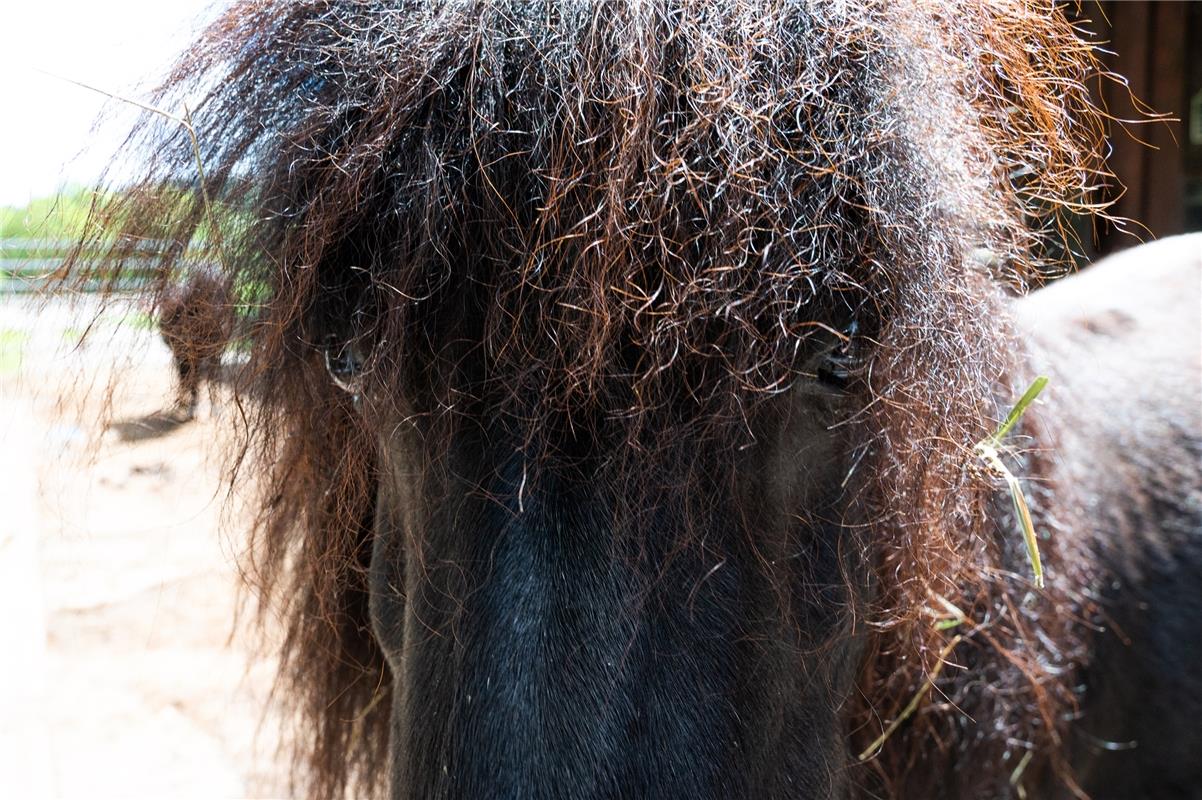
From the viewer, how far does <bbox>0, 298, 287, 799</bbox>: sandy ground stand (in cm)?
122

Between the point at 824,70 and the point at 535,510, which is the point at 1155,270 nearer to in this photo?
the point at 824,70

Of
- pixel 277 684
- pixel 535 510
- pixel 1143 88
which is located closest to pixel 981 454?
pixel 535 510

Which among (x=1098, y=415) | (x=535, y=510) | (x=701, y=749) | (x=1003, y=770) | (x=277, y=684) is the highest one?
(x=535, y=510)

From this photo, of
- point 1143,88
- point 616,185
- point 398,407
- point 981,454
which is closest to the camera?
point 616,185

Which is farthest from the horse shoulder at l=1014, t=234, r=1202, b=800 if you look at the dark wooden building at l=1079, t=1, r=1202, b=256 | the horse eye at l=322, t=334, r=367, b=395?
the dark wooden building at l=1079, t=1, r=1202, b=256

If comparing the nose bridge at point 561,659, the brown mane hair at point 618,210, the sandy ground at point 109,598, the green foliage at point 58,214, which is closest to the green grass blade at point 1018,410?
the brown mane hair at point 618,210

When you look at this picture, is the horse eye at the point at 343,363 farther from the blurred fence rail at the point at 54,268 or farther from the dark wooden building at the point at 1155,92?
the dark wooden building at the point at 1155,92

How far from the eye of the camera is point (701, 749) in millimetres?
748

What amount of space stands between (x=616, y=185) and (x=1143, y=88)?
211 inches

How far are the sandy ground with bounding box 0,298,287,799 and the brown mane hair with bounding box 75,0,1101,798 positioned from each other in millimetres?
256

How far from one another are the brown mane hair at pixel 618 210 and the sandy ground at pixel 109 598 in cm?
26

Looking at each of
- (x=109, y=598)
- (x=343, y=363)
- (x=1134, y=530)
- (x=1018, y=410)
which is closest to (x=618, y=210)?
(x=343, y=363)

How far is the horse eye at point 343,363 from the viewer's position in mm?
951

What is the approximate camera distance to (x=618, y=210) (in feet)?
2.42
